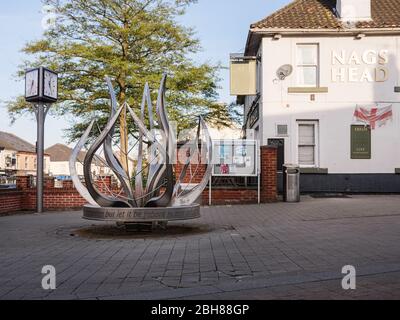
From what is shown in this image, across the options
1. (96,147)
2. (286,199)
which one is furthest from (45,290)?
(286,199)

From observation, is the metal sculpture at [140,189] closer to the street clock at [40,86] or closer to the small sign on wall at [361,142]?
the street clock at [40,86]

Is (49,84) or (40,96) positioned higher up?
(49,84)

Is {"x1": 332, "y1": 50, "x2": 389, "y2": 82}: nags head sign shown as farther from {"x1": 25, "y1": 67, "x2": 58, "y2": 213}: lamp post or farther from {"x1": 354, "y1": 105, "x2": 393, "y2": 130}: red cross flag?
{"x1": 25, "y1": 67, "x2": 58, "y2": 213}: lamp post

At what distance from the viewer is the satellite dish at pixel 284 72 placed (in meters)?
20.8

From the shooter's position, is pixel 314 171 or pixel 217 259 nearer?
pixel 217 259

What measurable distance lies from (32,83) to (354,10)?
12861mm

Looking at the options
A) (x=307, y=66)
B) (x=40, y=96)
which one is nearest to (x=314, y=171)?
(x=307, y=66)

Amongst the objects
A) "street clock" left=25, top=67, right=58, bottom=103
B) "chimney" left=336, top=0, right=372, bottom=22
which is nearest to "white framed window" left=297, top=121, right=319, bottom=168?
"chimney" left=336, top=0, right=372, bottom=22

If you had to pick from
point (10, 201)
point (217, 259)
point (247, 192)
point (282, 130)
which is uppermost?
point (282, 130)

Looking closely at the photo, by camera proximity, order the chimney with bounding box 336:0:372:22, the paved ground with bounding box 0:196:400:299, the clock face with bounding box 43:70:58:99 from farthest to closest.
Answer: the chimney with bounding box 336:0:372:22 < the clock face with bounding box 43:70:58:99 < the paved ground with bounding box 0:196:400:299

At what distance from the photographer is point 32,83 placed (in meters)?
16.8

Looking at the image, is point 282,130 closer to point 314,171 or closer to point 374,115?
point 314,171

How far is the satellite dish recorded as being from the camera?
2083 centimetres
